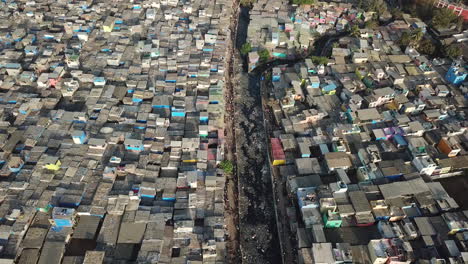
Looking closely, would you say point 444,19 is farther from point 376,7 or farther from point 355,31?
point 355,31

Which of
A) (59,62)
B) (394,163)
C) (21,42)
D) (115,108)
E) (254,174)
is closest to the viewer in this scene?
(394,163)

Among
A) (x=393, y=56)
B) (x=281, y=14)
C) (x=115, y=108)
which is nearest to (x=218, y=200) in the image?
(x=115, y=108)

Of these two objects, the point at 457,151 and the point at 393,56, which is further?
the point at 393,56

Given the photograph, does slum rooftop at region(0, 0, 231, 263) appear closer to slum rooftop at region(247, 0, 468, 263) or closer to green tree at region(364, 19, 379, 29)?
slum rooftop at region(247, 0, 468, 263)

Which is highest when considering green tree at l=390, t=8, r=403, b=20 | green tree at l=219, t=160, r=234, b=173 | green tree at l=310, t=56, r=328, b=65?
green tree at l=390, t=8, r=403, b=20

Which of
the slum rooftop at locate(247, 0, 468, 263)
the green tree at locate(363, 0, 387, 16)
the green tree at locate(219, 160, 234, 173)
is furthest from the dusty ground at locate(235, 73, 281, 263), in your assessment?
the green tree at locate(363, 0, 387, 16)

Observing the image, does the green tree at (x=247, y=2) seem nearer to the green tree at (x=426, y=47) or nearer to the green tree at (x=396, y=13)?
the green tree at (x=396, y=13)

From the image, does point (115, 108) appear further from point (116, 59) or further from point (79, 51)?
point (79, 51)

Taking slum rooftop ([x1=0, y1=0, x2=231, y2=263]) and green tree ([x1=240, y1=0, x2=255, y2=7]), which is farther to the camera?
green tree ([x1=240, y1=0, x2=255, y2=7])
